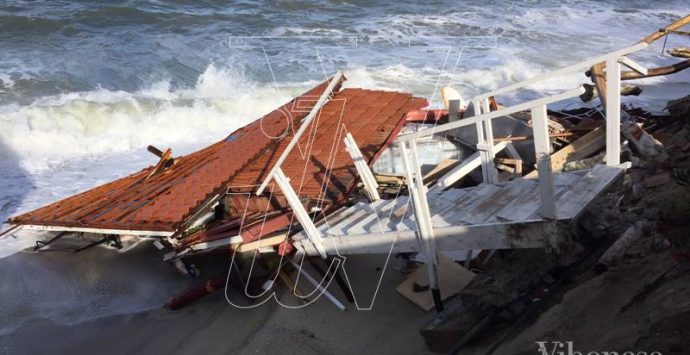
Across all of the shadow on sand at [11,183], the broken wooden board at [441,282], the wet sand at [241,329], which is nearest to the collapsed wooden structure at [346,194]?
the broken wooden board at [441,282]

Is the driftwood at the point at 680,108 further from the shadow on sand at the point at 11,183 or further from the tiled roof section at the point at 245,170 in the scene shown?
the shadow on sand at the point at 11,183

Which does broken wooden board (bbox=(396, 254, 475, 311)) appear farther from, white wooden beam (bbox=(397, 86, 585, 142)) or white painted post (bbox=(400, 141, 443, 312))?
white wooden beam (bbox=(397, 86, 585, 142))

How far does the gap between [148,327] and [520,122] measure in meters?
5.99

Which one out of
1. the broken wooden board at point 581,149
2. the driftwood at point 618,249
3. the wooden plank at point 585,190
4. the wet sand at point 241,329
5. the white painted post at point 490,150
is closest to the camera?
the driftwood at point 618,249

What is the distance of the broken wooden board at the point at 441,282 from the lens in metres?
6.35

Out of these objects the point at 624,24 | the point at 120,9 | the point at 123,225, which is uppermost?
the point at 120,9

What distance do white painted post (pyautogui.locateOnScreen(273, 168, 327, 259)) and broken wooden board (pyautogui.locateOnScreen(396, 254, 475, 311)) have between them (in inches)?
41.8


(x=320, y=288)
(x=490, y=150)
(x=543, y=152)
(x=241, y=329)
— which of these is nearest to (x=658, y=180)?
(x=490, y=150)

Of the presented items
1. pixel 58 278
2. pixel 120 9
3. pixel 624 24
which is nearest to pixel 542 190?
pixel 58 278

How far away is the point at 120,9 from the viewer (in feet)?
76.6

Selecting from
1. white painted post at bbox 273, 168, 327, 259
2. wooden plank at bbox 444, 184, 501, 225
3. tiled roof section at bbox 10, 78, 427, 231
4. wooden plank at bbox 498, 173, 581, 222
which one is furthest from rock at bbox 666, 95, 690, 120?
white painted post at bbox 273, 168, 327, 259

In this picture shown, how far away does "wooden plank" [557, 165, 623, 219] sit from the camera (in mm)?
5309

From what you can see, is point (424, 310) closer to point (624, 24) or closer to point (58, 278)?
point (58, 278)

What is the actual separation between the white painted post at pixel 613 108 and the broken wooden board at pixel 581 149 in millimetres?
1899
